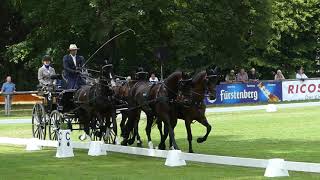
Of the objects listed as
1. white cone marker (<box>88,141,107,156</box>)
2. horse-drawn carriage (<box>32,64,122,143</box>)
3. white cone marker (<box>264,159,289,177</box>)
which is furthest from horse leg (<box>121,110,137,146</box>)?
white cone marker (<box>264,159,289,177</box>)

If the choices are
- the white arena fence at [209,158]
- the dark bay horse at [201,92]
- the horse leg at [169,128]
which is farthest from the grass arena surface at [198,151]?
the dark bay horse at [201,92]

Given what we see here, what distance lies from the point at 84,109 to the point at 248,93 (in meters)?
20.7

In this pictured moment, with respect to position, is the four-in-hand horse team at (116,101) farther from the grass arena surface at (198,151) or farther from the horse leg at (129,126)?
the grass arena surface at (198,151)

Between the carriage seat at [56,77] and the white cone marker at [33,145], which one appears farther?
the carriage seat at [56,77]

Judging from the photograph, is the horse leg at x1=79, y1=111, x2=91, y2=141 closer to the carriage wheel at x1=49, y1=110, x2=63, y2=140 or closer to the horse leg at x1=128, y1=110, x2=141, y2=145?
the carriage wheel at x1=49, y1=110, x2=63, y2=140

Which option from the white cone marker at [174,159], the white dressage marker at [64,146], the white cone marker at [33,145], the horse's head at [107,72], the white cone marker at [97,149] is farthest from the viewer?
the white cone marker at [33,145]

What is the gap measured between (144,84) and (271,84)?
851 inches

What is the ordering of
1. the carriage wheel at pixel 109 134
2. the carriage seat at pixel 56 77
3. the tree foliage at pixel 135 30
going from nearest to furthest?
the carriage wheel at pixel 109 134 < the carriage seat at pixel 56 77 < the tree foliage at pixel 135 30

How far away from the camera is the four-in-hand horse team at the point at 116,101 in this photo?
574 inches

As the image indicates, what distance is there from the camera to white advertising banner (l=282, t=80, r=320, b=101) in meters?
37.4

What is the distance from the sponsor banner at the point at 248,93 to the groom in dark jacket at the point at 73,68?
18.5m

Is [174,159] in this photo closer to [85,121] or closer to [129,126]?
[129,126]

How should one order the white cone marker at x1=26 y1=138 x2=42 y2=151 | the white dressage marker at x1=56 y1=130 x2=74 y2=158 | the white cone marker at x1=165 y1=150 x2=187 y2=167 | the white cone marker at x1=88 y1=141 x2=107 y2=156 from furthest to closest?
the white cone marker at x1=26 y1=138 x2=42 y2=151
the white cone marker at x1=88 y1=141 x2=107 y2=156
the white dressage marker at x1=56 y1=130 x2=74 y2=158
the white cone marker at x1=165 y1=150 x2=187 y2=167

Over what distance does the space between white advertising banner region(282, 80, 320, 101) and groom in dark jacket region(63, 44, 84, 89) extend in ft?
69.7
